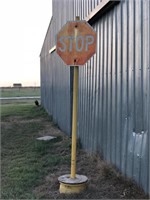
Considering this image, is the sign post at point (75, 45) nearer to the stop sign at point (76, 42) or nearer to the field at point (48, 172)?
the stop sign at point (76, 42)

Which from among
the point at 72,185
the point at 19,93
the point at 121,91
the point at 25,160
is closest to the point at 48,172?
the point at 25,160

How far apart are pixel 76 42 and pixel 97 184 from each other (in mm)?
2186

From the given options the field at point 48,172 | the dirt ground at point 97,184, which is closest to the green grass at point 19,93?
the field at point 48,172

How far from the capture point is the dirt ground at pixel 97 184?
568 cm

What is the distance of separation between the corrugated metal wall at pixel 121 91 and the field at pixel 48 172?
0.74ft

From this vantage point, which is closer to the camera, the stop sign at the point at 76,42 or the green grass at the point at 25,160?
the stop sign at the point at 76,42

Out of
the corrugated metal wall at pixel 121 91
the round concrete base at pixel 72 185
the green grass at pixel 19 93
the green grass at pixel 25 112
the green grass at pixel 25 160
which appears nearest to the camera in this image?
the corrugated metal wall at pixel 121 91

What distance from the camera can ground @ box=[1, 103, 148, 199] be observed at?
19.1 ft

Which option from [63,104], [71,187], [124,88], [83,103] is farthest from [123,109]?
[63,104]

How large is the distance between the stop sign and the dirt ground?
1.88 metres

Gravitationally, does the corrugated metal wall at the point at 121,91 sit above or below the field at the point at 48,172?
above

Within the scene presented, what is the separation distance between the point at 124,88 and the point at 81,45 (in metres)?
1.08

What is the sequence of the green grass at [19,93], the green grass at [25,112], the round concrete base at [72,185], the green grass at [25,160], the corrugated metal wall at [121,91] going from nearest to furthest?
the corrugated metal wall at [121,91] < the round concrete base at [72,185] < the green grass at [25,160] < the green grass at [25,112] < the green grass at [19,93]

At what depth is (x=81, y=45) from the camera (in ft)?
19.1
